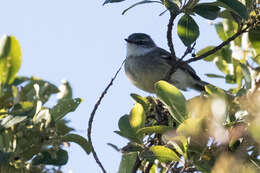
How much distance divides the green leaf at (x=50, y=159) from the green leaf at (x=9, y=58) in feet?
1.55

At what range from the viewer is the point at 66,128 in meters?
2.97

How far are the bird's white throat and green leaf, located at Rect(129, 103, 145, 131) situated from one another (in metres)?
4.69

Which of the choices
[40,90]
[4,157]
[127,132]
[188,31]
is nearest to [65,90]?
[40,90]

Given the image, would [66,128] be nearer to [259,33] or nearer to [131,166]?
[131,166]

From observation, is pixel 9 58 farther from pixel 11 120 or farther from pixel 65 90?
pixel 65 90

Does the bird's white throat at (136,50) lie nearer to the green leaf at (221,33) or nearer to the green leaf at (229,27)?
the green leaf at (221,33)

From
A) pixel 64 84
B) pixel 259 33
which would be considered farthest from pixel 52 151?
pixel 259 33

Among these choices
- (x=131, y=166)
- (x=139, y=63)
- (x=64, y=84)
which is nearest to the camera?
(x=131, y=166)

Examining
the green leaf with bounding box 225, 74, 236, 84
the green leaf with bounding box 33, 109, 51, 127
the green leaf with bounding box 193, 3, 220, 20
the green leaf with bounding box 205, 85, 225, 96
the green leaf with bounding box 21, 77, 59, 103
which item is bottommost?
the green leaf with bounding box 225, 74, 236, 84

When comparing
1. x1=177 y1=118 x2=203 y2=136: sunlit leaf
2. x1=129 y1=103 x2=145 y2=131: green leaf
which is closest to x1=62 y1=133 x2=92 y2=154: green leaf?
x1=129 y1=103 x2=145 y2=131: green leaf

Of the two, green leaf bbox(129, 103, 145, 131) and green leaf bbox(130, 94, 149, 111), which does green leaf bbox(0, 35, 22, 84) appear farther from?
green leaf bbox(130, 94, 149, 111)

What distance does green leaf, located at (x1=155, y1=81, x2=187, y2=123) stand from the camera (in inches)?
106

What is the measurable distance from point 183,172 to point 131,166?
85cm

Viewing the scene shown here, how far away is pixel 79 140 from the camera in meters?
2.93
